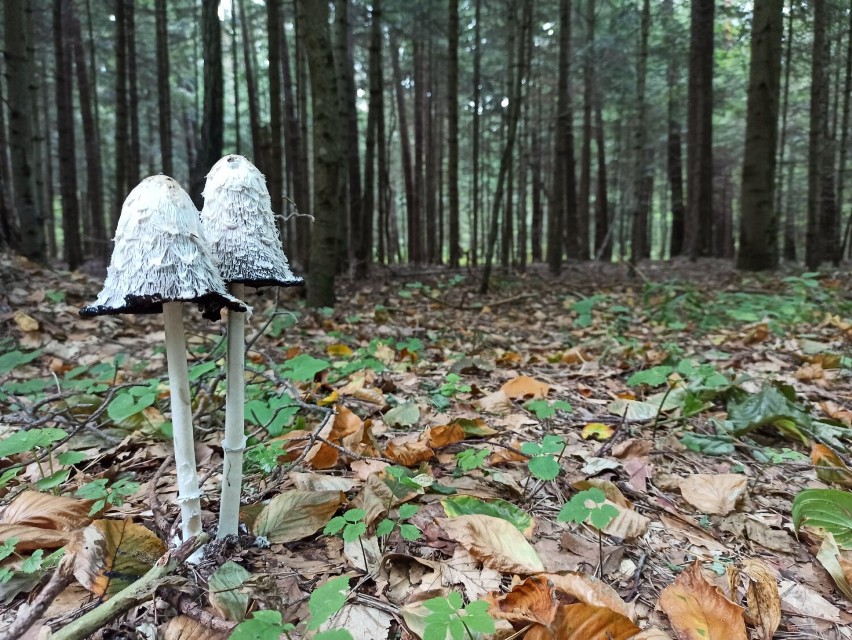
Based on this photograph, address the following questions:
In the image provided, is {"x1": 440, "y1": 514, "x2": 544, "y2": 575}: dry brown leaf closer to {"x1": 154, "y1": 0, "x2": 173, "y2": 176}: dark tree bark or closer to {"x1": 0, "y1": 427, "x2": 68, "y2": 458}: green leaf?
{"x1": 0, "y1": 427, "x2": 68, "y2": 458}: green leaf

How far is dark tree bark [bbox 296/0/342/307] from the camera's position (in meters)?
5.08

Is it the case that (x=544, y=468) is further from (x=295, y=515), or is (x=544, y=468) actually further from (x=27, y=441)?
(x=27, y=441)

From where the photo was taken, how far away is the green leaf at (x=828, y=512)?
1.56 metres

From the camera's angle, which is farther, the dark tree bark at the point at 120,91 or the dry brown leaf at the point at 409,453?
the dark tree bark at the point at 120,91

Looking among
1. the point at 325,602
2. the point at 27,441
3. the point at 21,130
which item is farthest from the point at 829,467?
the point at 21,130

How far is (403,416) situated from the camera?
2.56m

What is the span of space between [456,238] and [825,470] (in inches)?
372

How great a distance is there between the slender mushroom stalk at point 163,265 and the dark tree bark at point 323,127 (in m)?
4.19

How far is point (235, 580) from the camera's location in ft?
4.41

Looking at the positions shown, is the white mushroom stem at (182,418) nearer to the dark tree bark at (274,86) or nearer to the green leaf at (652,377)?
the green leaf at (652,377)

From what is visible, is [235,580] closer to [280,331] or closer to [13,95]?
[280,331]

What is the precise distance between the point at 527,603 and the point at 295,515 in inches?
29.9

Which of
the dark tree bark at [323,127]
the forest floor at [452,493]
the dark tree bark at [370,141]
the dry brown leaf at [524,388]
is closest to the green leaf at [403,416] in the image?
the forest floor at [452,493]

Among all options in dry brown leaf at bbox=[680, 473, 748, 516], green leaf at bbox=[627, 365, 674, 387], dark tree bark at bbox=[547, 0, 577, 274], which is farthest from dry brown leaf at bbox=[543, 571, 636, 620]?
dark tree bark at bbox=[547, 0, 577, 274]
